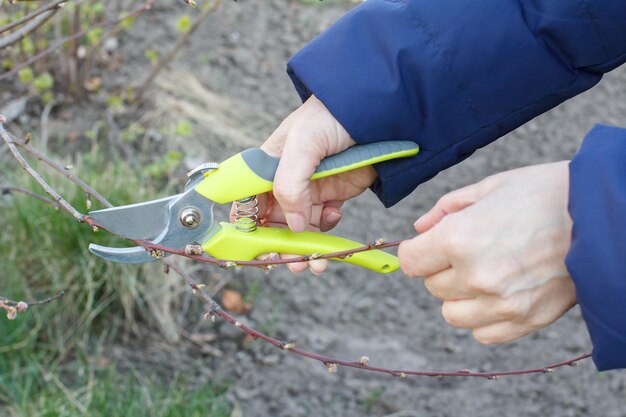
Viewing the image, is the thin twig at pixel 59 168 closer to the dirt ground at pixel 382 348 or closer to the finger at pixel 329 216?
the finger at pixel 329 216

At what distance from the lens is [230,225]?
1791 mm

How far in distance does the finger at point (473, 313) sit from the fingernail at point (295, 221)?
39 centimetres

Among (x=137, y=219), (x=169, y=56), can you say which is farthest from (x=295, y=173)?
(x=169, y=56)

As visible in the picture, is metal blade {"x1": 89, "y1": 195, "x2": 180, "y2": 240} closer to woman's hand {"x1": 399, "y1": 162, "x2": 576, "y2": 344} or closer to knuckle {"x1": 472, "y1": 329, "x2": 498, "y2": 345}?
woman's hand {"x1": 399, "y1": 162, "x2": 576, "y2": 344}

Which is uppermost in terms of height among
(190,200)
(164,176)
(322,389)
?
(190,200)

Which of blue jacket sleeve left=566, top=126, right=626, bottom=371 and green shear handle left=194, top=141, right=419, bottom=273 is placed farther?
green shear handle left=194, top=141, right=419, bottom=273

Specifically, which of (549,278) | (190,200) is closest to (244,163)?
(190,200)

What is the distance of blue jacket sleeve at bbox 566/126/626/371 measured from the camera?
4.18 feet

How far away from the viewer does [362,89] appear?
1.71 m

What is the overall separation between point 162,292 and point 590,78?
67.0 inches

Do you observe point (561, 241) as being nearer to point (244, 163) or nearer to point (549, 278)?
point (549, 278)

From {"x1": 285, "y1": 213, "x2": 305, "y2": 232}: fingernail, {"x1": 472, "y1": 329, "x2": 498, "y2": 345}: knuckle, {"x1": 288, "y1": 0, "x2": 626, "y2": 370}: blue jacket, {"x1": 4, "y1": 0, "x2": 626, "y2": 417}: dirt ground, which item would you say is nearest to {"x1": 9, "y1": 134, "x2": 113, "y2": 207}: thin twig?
{"x1": 285, "y1": 213, "x2": 305, "y2": 232}: fingernail

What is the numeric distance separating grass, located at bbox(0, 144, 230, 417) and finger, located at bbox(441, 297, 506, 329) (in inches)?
52.6

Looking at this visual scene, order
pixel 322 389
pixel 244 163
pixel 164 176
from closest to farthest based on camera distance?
pixel 244 163 < pixel 322 389 < pixel 164 176
